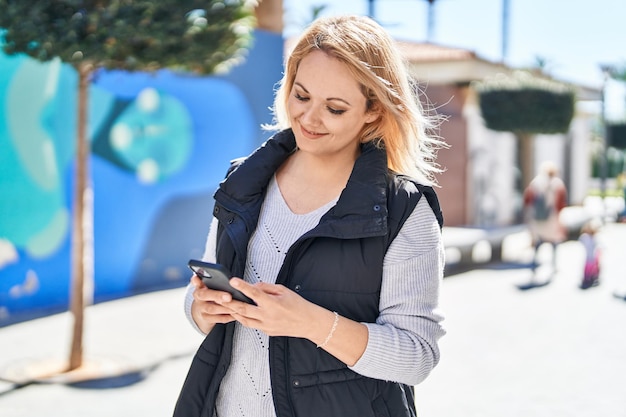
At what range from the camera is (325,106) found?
1.99 m

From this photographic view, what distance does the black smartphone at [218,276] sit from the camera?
5.66 ft

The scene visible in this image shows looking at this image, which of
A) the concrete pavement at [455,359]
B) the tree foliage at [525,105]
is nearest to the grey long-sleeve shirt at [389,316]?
the concrete pavement at [455,359]

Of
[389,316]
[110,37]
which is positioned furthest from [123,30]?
[389,316]

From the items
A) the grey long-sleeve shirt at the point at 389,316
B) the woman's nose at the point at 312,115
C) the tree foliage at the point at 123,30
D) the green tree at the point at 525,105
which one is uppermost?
the tree foliage at the point at 123,30

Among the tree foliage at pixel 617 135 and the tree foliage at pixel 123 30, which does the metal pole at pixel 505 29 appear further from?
the tree foliage at pixel 123 30

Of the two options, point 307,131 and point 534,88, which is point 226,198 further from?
point 534,88

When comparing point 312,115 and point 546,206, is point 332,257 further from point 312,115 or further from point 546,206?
point 546,206

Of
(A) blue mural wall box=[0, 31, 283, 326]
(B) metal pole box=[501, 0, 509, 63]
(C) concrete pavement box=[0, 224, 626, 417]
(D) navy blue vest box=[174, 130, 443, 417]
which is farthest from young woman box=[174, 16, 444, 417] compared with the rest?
(B) metal pole box=[501, 0, 509, 63]

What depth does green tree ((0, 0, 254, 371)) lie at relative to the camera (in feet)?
18.2

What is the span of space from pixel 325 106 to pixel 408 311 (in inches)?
22.0

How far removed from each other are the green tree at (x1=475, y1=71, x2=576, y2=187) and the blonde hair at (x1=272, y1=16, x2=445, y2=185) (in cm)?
1567

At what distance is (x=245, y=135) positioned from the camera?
11.1 meters

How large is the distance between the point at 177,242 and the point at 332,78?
840cm

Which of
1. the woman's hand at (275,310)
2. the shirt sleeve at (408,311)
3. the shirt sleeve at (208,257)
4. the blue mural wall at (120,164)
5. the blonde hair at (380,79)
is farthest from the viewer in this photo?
the blue mural wall at (120,164)
